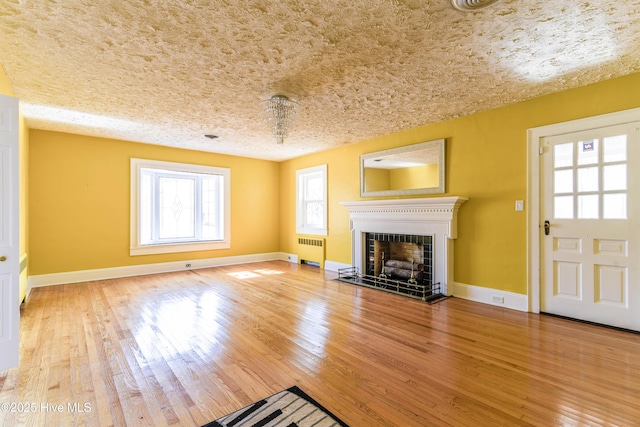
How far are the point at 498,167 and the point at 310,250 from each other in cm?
395

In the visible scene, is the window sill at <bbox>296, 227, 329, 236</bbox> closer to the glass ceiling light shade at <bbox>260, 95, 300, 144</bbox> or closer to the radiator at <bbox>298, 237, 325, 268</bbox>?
the radiator at <bbox>298, 237, 325, 268</bbox>

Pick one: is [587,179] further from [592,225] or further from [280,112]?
[280,112]

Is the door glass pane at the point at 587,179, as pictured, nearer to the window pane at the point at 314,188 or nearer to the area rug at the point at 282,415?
the area rug at the point at 282,415

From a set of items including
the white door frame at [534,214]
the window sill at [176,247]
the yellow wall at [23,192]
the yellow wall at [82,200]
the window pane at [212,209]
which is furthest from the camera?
the window pane at [212,209]

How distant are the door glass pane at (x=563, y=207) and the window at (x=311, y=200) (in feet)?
12.6

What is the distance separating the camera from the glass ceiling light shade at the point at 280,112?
3338 millimetres

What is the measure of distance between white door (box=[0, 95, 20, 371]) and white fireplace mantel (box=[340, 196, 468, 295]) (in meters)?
4.12

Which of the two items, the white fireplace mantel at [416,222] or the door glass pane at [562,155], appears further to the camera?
the white fireplace mantel at [416,222]

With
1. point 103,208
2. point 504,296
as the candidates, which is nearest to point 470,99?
point 504,296

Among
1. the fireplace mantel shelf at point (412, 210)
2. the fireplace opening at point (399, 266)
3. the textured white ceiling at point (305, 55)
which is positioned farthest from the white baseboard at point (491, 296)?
the textured white ceiling at point (305, 55)

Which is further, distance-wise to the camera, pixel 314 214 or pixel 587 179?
pixel 314 214

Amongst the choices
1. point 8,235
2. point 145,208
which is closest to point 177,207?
point 145,208

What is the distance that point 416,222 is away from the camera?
448 centimetres

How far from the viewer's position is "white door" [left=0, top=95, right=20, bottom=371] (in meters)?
2.16
